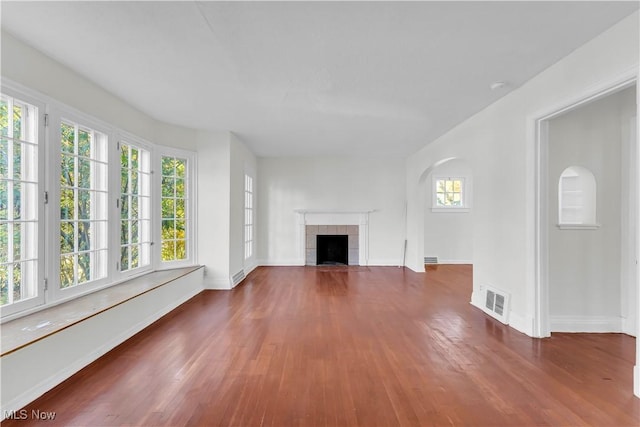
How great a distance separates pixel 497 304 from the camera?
11.8 ft

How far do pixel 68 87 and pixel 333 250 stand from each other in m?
5.82

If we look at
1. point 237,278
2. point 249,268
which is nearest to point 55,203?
point 237,278

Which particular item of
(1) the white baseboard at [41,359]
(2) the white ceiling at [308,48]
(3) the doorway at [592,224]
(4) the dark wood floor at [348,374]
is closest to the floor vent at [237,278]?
(4) the dark wood floor at [348,374]

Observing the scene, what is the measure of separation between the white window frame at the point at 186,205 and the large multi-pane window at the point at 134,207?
0.40 ft

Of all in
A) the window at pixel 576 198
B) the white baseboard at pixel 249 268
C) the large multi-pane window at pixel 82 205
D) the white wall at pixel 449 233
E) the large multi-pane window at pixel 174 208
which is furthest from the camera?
the white wall at pixel 449 233

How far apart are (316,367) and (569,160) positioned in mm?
3273

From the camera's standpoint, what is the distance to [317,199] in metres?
7.41

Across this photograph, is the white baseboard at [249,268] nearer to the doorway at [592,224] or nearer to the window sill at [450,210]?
the window sill at [450,210]

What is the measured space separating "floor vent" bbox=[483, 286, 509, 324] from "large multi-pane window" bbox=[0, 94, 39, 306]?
4.55 m

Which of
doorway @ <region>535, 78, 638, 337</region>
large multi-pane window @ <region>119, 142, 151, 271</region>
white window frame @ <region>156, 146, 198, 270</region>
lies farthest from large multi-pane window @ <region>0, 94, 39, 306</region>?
doorway @ <region>535, 78, 638, 337</region>

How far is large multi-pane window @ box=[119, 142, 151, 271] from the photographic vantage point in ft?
A: 12.5

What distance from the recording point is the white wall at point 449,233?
750cm

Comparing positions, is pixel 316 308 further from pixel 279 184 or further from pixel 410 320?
pixel 279 184

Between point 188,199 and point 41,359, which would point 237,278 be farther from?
point 41,359
